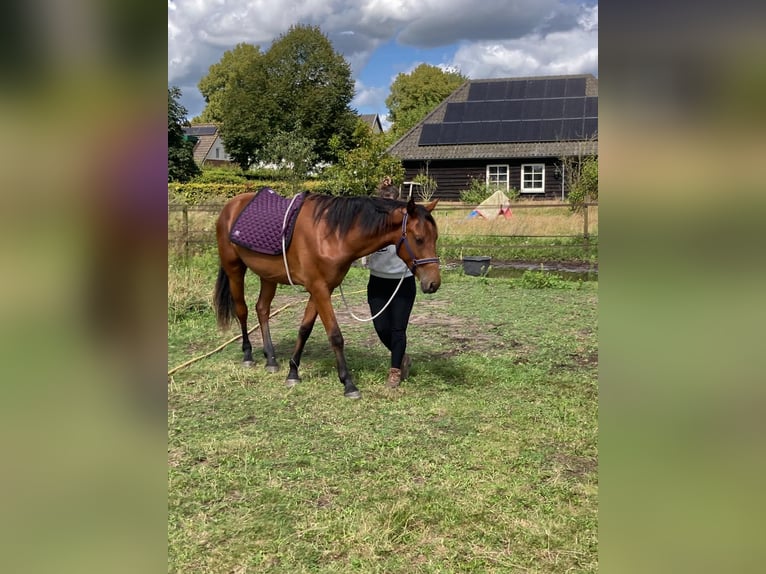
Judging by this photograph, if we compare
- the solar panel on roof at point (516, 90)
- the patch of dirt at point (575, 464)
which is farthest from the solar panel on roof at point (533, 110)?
the patch of dirt at point (575, 464)

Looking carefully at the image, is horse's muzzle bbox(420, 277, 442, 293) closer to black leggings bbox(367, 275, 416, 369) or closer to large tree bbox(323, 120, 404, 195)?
black leggings bbox(367, 275, 416, 369)

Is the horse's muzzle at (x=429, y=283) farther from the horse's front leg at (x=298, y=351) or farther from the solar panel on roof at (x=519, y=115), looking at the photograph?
the solar panel on roof at (x=519, y=115)

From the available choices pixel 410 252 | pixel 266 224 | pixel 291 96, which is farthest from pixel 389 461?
pixel 291 96

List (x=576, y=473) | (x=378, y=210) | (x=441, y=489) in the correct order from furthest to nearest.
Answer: (x=378, y=210), (x=576, y=473), (x=441, y=489)

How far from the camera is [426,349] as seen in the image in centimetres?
627

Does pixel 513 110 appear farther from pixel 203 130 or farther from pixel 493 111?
pixel 203 130

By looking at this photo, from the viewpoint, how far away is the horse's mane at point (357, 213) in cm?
458

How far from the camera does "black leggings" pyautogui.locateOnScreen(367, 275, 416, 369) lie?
4.95 meters
